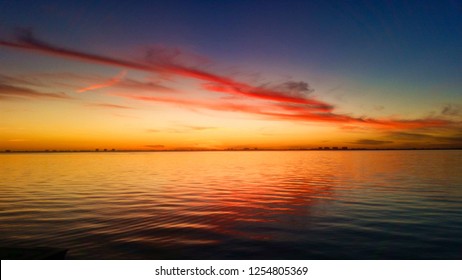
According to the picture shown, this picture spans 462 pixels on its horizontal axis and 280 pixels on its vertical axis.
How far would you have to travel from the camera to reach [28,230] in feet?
58.7

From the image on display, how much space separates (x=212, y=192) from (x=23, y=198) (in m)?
15.9

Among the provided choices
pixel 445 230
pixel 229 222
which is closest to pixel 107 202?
pixel 229 222

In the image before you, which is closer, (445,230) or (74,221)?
(445,230)

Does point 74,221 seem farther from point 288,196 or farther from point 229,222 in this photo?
point 288,196

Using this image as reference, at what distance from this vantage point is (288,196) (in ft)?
101

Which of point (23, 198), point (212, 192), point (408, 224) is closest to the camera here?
point (408, 224)
